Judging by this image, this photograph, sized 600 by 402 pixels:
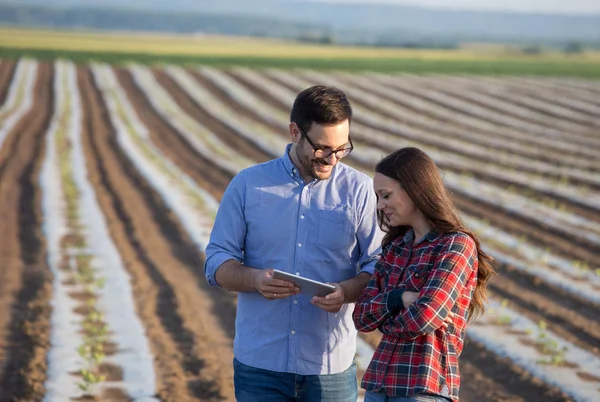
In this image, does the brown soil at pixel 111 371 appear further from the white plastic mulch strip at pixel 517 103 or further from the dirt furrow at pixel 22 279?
the white plastic mulch strip at pixel 517 103

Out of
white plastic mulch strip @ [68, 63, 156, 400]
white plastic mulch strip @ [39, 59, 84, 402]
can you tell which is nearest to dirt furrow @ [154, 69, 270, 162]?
white plastic mulch strip @ [39, 59, 84, 402]

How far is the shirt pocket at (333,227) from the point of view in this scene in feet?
10.0

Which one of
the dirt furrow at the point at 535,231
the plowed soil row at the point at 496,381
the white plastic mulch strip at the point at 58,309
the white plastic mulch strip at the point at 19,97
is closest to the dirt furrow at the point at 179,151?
the white plastic mulch strip at the point at 58,309

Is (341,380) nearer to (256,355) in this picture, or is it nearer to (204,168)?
(256,355)

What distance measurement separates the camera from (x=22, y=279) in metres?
8.42

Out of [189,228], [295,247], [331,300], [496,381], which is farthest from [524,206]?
[331,300]

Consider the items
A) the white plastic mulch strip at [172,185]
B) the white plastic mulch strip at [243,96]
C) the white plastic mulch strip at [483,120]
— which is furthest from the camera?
the white plastic mulch strip at [243,96]

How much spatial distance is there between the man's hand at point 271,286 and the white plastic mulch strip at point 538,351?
347cm

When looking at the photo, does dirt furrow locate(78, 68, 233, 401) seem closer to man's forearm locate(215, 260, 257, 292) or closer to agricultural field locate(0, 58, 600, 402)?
agricultural field locate(0, 58, 600, 402)

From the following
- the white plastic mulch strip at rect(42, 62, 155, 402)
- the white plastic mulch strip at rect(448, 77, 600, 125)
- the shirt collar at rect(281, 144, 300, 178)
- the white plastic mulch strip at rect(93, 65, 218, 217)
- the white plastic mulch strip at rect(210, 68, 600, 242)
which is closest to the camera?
the shirt collar at rect(281, 144, 300, 178)

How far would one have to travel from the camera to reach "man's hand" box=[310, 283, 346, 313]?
291cm

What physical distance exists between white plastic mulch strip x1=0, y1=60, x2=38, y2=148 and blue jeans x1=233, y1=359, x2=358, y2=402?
Answer: 14006mm

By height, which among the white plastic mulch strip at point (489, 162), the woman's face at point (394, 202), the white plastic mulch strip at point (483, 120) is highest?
the woman's face at point (394, 202)

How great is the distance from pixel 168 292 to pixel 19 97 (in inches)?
632
